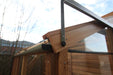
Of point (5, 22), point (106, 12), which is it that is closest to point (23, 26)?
point (5, 22)

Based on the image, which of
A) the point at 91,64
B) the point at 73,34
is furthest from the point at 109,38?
the point at 73,34

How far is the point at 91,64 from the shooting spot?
1.08 m

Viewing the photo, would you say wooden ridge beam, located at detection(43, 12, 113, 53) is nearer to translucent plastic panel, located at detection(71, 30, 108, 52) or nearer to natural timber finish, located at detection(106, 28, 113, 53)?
translucent plastic panel, located at detection(71, 30, 108, 52)

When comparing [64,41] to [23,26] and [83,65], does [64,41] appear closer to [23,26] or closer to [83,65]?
[83,65]

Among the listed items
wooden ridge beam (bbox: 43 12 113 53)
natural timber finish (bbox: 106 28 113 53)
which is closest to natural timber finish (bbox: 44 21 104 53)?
wooden ridge beam (bbox: 43 12 113 53)

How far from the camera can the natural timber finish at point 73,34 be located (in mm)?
643

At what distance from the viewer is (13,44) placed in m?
4.25

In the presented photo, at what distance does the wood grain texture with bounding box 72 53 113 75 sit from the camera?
980 mm

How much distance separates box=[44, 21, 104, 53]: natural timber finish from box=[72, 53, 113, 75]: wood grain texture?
0.27 m

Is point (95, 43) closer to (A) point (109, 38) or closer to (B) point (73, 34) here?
(A) point (109, 38)

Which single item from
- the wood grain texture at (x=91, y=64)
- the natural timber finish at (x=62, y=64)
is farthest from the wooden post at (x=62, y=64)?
the wood grain texture at (x=91, y=64)

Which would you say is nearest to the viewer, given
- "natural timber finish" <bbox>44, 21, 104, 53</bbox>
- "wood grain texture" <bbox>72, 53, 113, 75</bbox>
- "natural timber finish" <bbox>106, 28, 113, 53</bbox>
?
"natural timber finish" <bbox>44, 21, 104, 53</bbox>

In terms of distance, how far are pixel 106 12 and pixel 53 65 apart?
170 cm

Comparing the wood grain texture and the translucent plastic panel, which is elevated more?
the translucent plastic panel
